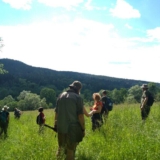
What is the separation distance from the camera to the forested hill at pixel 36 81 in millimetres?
126550

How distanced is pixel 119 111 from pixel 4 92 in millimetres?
108413

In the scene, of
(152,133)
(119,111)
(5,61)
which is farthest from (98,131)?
(5,61)

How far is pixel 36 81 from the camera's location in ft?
481

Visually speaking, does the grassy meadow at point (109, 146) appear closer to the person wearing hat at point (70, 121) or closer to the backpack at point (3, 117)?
the person wearing hat at point (70, 121)

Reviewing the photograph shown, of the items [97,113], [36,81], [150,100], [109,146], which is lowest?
[36,81]

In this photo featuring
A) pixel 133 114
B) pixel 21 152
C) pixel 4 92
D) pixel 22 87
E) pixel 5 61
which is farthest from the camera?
pixel 5 61

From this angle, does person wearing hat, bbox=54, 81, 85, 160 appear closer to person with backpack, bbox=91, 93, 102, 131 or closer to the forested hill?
person with backpack, bbox=91, 93, 102, 131

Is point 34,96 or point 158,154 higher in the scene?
point 158,154

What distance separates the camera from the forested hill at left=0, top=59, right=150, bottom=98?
126550 millimetres

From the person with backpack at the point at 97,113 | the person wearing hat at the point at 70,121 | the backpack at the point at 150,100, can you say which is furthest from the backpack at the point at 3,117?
the person wearing hat at the point at 70,121

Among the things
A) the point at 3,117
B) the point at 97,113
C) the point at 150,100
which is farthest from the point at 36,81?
the point at 97,113

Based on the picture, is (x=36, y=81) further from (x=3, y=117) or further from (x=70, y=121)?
(x=70, y=121)

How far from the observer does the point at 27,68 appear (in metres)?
177

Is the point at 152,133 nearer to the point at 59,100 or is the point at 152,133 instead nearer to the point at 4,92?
the point at 59,100
